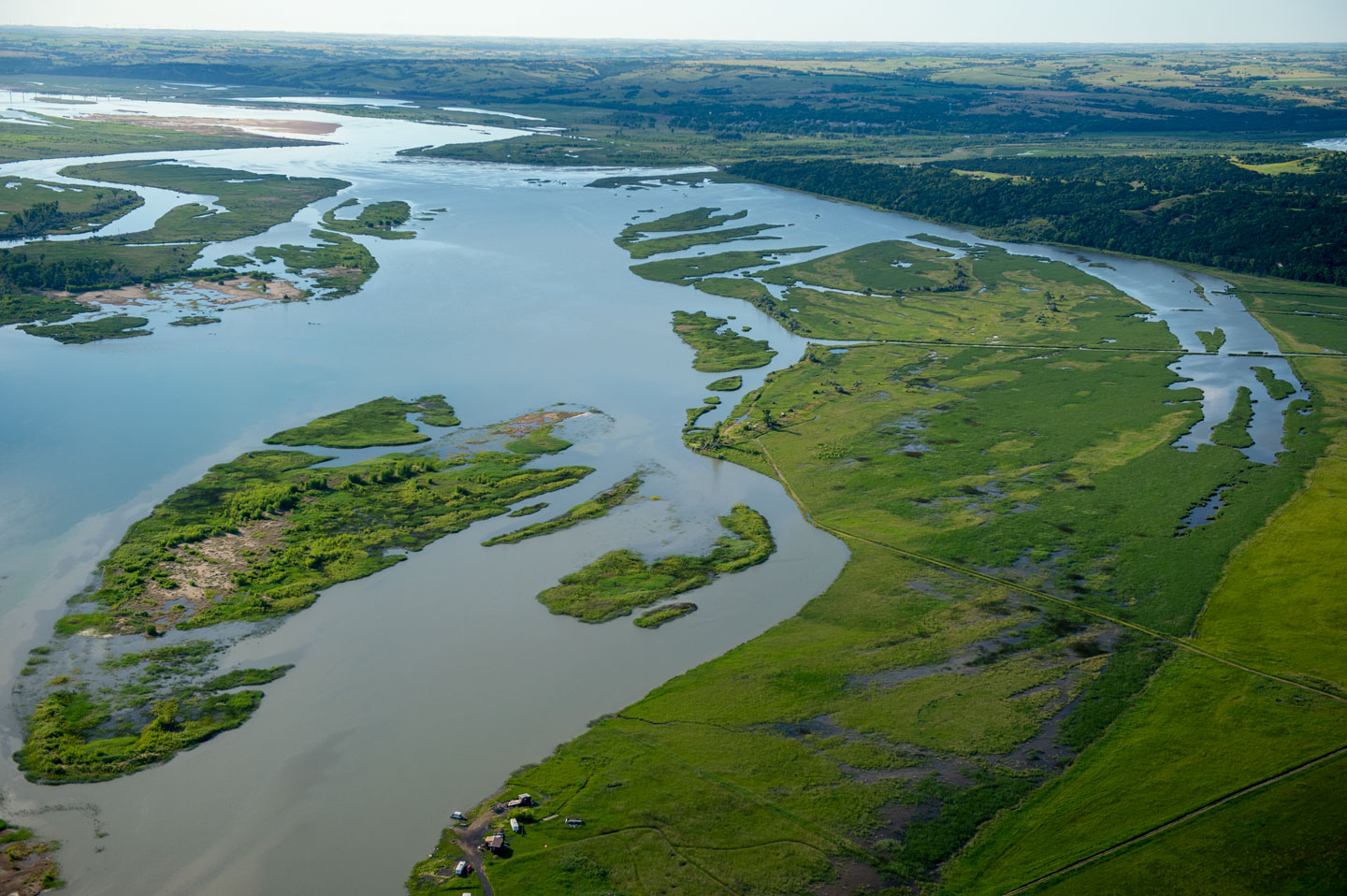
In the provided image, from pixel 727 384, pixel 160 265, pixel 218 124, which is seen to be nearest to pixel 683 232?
pixel 727 384

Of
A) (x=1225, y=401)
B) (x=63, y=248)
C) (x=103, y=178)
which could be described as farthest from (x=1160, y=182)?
(x=103, y=178)

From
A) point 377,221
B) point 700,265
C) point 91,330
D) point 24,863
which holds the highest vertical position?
point 377,221

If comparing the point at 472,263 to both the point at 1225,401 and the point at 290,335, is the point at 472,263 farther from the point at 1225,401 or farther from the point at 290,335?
the point at 1225,401

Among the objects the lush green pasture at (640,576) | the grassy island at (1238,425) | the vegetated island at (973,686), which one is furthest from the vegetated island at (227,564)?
the grassy island at (1238,425)

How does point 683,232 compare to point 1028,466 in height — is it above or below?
above

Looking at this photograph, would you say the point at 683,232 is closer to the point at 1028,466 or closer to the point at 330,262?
the point at 330,262
